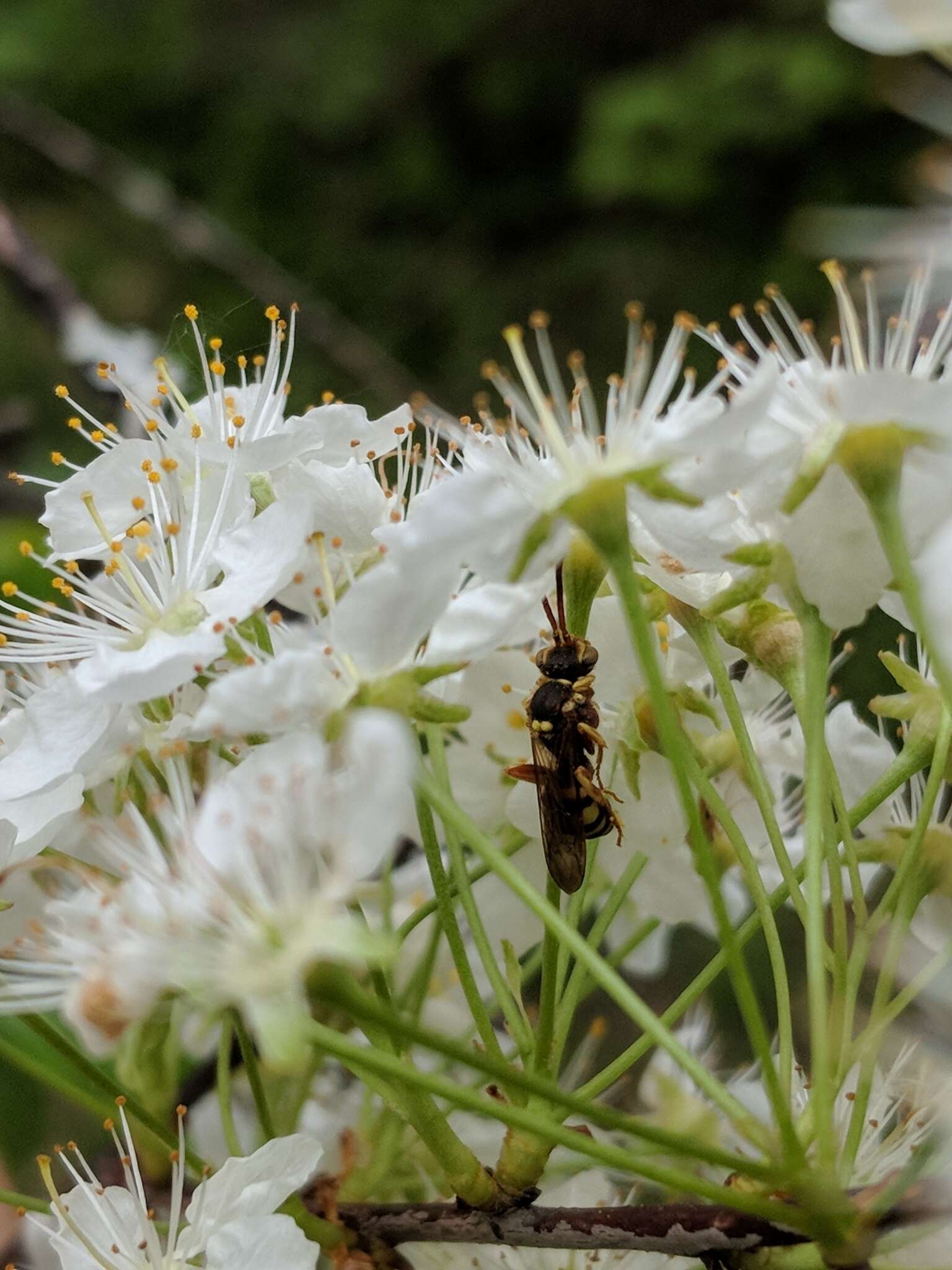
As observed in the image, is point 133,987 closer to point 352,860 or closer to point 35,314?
point 352,860

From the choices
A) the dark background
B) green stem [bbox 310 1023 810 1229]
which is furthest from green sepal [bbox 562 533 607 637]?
the dark background

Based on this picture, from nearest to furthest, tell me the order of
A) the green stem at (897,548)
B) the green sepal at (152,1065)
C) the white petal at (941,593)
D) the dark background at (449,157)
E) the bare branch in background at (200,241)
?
1. the white petal at (941,593)
2. the green stem at (897,548)
3. the green sepal at (152,1065)
4. the bare branch in background at (200,241)
5. the dark background at (449,157)

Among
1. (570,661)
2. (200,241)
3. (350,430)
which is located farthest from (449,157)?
(570,661)

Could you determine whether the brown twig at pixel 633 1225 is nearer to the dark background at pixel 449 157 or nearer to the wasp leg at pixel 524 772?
the wasp leg at pixel 524 772

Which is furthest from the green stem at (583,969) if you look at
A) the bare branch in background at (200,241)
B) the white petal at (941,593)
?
the bare branch in background at (200,241)

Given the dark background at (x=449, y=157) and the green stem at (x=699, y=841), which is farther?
the dark background at (x=449, y=157)

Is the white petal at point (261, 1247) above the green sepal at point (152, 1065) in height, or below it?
below
